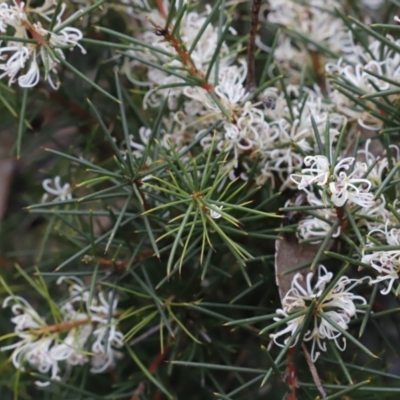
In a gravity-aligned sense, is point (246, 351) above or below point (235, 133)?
below

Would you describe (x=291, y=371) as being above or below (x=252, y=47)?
below

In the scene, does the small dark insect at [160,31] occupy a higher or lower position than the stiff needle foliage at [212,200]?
higher

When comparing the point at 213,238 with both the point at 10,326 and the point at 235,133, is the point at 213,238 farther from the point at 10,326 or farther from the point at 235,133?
the point at 10,326

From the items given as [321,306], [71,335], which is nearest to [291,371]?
[321,306]

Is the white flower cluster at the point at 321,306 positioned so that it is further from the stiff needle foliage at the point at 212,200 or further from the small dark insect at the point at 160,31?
the small dark insect at the point at 160,31

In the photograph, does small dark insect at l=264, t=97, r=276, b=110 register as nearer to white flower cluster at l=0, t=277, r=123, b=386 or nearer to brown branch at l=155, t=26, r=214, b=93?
brown branch at l=155, t=26, r=214, b=93

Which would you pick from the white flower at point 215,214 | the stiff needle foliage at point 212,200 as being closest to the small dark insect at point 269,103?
the stiff needle foliage at point 212,200

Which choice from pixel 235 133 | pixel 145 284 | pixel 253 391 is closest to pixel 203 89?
pixel 235 133

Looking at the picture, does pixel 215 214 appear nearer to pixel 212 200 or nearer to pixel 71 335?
pixel 212 200
